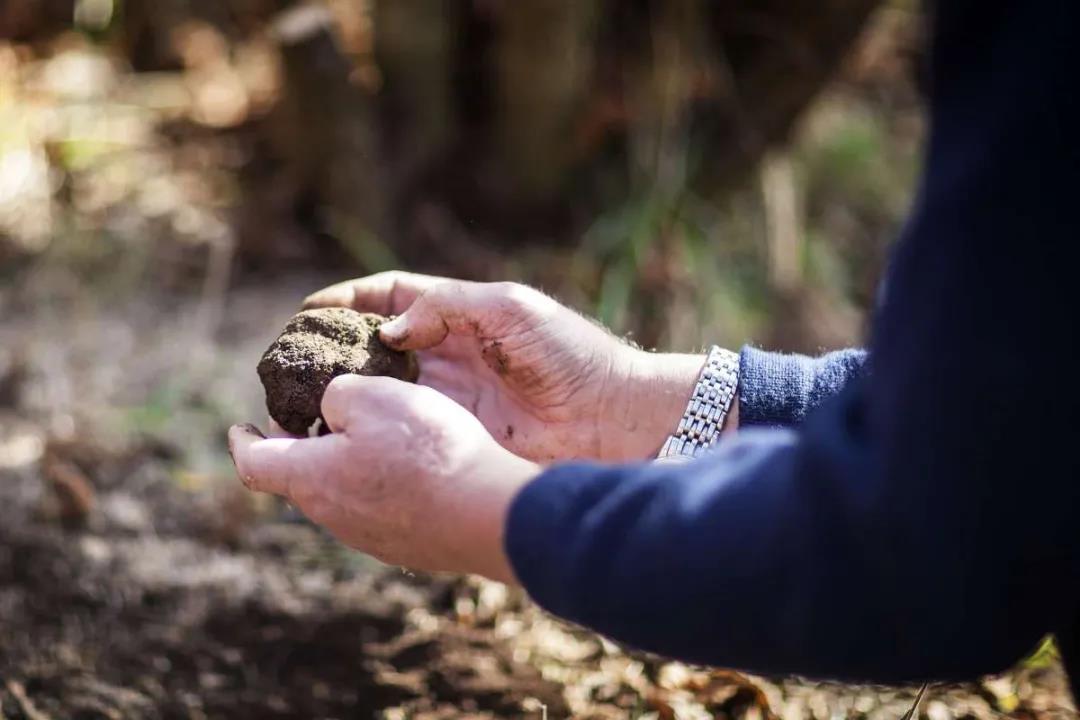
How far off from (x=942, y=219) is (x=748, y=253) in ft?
9.63

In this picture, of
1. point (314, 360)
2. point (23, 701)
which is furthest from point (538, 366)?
point (23, 701)

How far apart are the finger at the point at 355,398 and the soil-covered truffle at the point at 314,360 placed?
24 cm

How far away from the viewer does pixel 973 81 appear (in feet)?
3.61

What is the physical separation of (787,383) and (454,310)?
1.83 feet

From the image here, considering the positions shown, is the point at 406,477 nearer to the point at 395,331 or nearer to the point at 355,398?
the point at 355,398

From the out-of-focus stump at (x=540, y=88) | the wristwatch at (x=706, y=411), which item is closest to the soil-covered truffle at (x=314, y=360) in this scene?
the wristwatch at (x=706, y=411)

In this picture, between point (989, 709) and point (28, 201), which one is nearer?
point (989, 709)

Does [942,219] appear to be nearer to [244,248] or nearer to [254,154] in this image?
[244,248]

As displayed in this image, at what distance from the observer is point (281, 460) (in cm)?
155

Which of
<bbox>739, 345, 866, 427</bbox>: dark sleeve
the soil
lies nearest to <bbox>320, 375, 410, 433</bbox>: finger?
<bbox>739, 345, 866, 427</bbox>: dark sleeve

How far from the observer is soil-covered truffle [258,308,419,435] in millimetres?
1829

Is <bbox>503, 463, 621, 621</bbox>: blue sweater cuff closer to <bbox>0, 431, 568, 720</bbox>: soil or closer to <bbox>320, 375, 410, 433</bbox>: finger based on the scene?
<bbox>320, 375, 410, 433</bbox>: finger

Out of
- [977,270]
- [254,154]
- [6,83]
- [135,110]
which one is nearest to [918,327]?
[977,270]

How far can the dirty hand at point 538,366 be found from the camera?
1859 millimetres
